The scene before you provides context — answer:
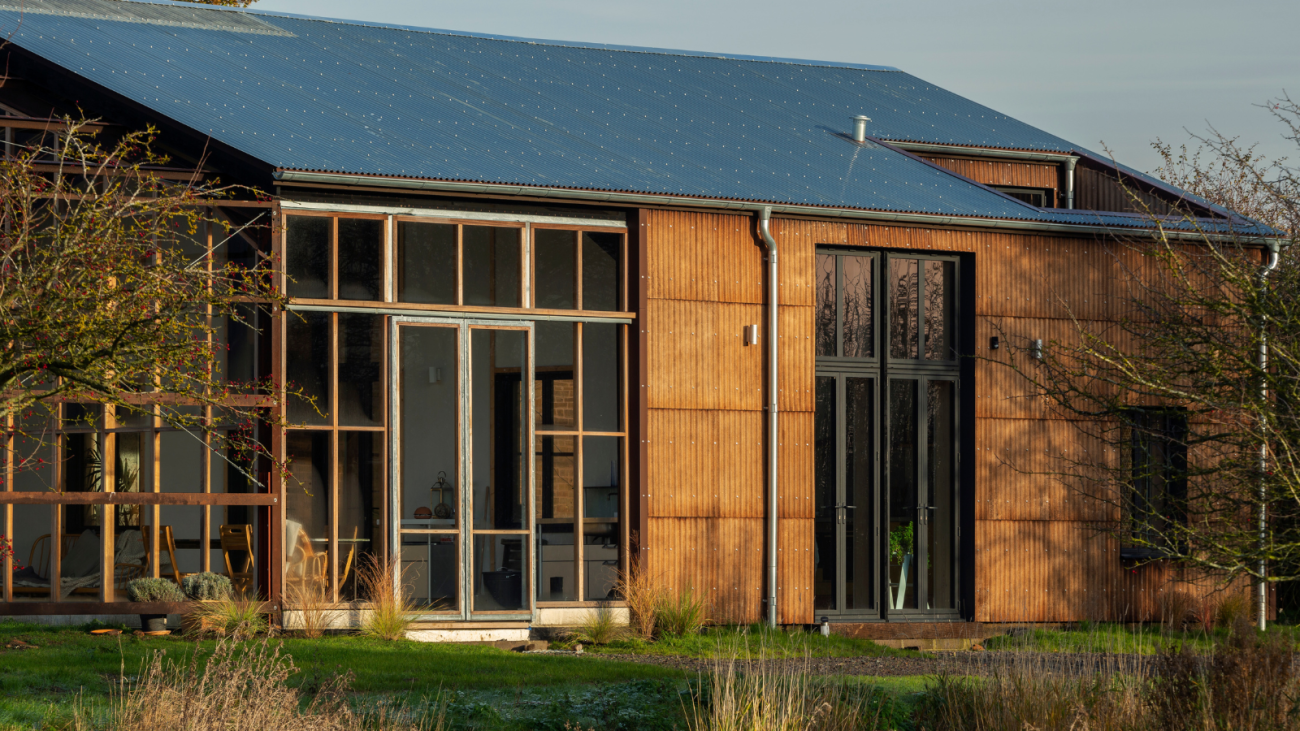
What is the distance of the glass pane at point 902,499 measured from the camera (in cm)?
1355

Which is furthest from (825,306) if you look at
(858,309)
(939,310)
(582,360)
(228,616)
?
(228,616)

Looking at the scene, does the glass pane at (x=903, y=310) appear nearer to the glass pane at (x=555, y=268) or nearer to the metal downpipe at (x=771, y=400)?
the metal downpipe at (x=771, y=400)

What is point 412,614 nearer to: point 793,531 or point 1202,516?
point 793,531

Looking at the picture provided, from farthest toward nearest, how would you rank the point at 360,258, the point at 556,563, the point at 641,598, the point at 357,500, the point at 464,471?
the point at 556,563 → the point at 641,598 → the point at 464,471 → the point at 360,258 → the point at 357,500

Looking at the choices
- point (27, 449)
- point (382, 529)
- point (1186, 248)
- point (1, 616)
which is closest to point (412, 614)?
point (382, 529)

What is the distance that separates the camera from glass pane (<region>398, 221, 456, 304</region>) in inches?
472

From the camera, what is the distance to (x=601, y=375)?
12797 millimetres

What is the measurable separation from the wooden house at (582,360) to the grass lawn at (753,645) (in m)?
0.48

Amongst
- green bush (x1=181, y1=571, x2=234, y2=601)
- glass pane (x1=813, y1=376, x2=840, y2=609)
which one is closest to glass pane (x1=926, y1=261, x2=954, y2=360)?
glass pane (x1=813, y1=376, x2=840, y2=609)

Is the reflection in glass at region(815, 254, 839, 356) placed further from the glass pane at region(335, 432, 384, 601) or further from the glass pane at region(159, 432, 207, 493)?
the glass pane at region(159, 432, 207, 493)

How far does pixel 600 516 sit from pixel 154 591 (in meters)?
3.91

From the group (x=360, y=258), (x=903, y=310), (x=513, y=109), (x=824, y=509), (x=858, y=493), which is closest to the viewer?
(x=360, y=258)

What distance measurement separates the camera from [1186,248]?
A: 47.3 ft

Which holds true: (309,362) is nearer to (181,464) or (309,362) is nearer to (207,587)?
(207,587)
